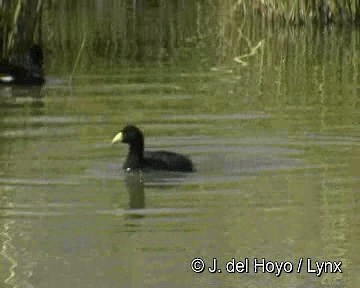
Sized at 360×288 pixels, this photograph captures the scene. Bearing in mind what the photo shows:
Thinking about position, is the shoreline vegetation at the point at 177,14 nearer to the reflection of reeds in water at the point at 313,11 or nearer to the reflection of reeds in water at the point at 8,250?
the reflection of reeds in water at the point at 313,11

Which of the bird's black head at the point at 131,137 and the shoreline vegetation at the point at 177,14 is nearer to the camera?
the bird's black head at the point at 131,137

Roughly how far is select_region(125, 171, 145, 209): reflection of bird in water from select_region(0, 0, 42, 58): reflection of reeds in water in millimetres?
6540

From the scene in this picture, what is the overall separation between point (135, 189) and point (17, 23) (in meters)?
7.13

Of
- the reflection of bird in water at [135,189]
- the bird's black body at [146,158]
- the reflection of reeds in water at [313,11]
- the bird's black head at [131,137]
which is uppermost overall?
the reflection of reeds in water at [313,11]

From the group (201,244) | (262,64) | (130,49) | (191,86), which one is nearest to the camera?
(201,244)

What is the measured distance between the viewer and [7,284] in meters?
7.02

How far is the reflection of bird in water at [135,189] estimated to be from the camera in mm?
8938

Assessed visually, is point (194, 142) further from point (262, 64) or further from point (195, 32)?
point (195, 32)

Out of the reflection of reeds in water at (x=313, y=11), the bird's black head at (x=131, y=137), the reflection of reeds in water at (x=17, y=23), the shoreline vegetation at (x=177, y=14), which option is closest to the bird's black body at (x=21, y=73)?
the reflection of reeds in water at (x=17, y=23)

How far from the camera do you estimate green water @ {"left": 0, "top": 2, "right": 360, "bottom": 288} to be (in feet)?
24.3

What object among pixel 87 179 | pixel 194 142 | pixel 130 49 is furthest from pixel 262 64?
pixel 87 179

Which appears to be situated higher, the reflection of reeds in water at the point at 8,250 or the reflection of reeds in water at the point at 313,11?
the reflection of reeds in water at the point at 313,11

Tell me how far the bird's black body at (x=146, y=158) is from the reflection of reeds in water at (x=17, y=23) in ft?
20.7

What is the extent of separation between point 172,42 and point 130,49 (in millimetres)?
1027
